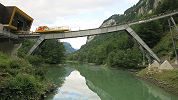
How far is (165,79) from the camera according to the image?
44.5 m

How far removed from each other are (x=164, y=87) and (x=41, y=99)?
17.6 m

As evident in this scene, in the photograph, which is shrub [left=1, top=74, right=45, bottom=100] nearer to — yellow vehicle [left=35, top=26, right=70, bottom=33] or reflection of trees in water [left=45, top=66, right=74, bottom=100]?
reflection of trees in water [left=45, top=66, right=74, bottom=100]

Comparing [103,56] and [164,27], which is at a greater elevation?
[164,27]

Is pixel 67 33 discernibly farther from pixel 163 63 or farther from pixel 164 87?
pixel 164 87

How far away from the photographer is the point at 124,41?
396 feet

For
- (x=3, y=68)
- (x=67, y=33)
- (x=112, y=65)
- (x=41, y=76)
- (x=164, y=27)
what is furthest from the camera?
(x=112, y=65)

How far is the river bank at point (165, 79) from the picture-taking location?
128 feet

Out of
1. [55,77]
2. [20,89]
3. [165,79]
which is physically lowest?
[55,77]

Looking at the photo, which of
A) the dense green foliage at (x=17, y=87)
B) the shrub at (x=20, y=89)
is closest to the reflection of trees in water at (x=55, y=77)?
the dense green foliage at (x=17, y=87)

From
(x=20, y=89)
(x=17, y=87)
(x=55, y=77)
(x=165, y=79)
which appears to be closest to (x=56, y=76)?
(x=55, y=77)

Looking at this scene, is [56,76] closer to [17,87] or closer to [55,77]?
[55,77]

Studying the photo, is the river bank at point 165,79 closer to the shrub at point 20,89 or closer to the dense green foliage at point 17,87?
the dense green foliage at point 17,87

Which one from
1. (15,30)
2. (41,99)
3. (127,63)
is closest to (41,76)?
(41,99)

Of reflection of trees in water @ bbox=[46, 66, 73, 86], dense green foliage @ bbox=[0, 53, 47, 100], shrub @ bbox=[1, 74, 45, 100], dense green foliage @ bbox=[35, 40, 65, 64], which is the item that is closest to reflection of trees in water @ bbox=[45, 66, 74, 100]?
reflection of trees in water @ bbox=[46, 66, 73, 86]
